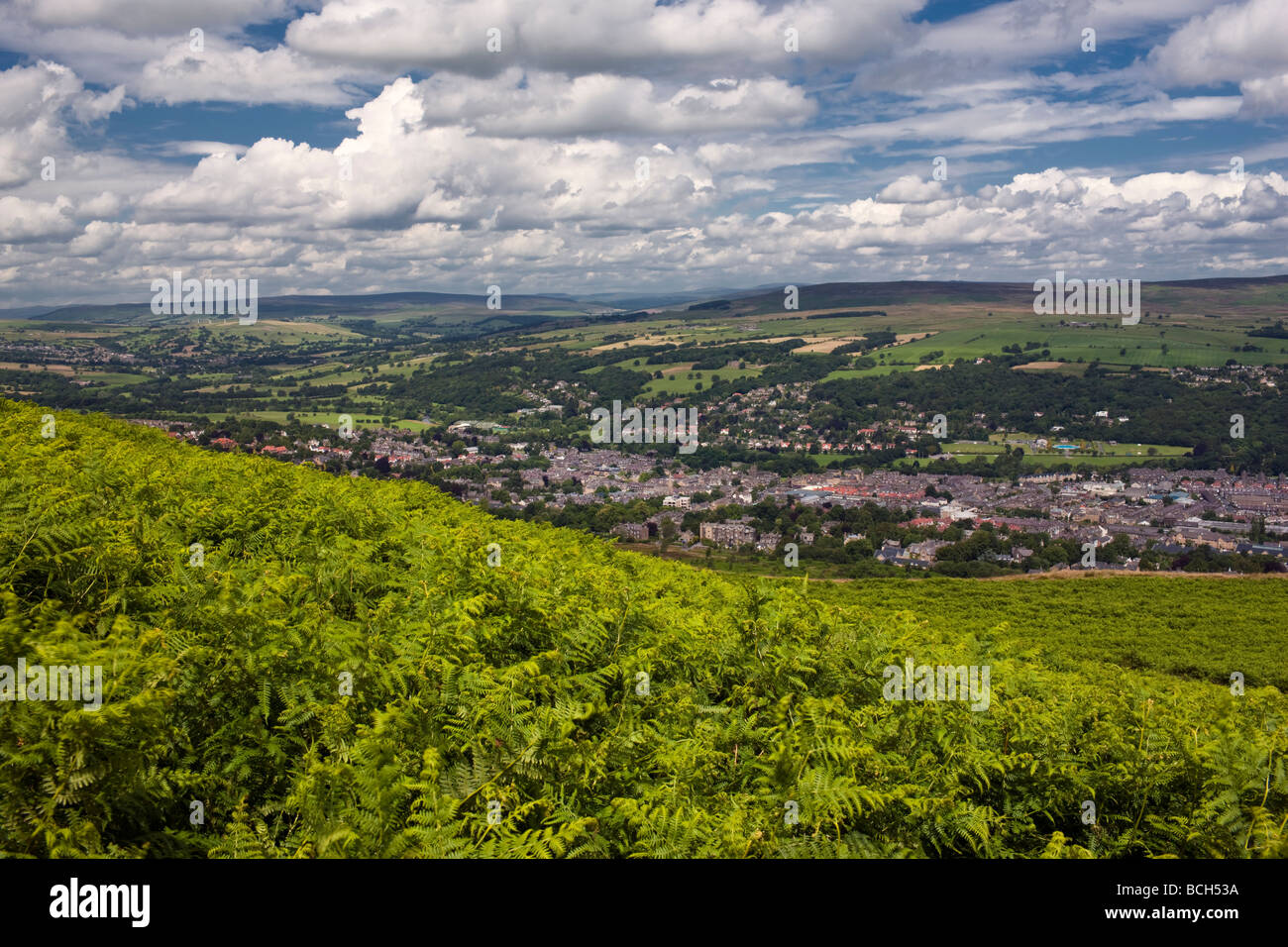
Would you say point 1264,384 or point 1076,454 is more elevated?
point 1264,384

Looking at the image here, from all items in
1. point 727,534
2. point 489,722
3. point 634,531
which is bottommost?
point 727,534

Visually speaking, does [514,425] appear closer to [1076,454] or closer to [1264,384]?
[1076,454]

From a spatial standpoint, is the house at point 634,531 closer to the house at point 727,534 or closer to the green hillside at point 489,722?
the house at point 727,534

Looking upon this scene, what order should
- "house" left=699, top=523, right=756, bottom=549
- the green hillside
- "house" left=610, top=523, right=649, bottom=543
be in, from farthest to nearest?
"house" left=699, top=523, right=756, bottom=549, "house" left=610, top=523, right=649, bottom=543, the green hillside

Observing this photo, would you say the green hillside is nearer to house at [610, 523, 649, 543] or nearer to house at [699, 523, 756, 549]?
house at [610, 523, 649, 543]

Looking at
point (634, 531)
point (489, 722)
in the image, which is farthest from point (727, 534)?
point (489, 722)

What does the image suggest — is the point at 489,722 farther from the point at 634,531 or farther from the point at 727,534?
the point at 727,534

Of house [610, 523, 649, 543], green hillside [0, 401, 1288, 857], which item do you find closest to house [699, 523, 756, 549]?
house [610, 523, 649, 543]
